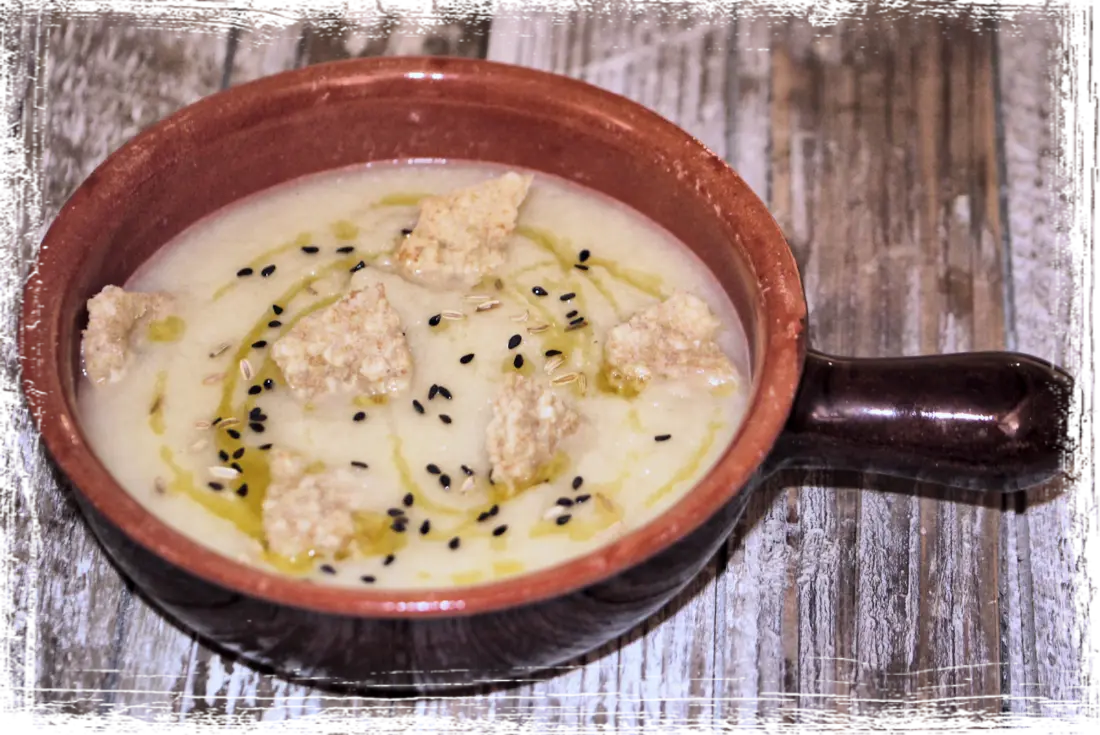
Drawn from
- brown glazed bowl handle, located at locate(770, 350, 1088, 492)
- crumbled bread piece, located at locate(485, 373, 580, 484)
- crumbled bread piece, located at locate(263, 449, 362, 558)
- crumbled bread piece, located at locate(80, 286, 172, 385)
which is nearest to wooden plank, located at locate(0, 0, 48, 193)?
crumbled bread piece, located at locate(80, 286, 172, 385)

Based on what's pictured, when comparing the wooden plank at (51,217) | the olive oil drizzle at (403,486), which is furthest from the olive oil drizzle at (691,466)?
the wooden plank at (51,217)

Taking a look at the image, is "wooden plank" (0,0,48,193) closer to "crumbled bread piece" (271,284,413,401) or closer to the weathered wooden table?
the weathered wooden table

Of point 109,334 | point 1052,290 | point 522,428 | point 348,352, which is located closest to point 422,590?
point 522,428

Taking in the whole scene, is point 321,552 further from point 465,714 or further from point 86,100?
point 86,100

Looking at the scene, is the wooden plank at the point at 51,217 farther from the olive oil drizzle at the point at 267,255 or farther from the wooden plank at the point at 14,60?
the olive oil drizzle at the point at 267,255

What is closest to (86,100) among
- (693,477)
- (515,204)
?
(515,204)

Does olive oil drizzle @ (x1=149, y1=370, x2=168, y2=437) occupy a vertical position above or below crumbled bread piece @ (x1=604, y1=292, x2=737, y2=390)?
below
